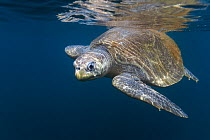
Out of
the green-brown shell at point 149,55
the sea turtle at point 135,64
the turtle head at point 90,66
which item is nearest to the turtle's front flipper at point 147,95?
the sea turtle at point 135,64

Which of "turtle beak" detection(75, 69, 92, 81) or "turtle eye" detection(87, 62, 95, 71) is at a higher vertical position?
"turtle eye" detection(87, 62, 95, 71)

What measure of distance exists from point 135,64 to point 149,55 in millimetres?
792

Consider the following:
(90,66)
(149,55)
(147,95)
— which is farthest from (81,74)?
(149,55)

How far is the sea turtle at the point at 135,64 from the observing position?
11.0 feet

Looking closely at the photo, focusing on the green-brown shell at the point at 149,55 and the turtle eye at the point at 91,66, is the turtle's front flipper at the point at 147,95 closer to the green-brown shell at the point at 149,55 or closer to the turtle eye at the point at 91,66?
the turtle eye at the point at 91,66

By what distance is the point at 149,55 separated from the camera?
15.9 feet

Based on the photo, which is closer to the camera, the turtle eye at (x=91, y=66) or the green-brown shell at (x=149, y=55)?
the turtle eye at (x=91, y=66)

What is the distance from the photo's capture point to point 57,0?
6715 mm

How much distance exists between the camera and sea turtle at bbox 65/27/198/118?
132 inches

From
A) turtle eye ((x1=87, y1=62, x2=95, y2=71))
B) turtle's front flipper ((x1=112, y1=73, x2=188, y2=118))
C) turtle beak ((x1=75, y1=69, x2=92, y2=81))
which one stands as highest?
turtle eye ((x1=87, y1=62, x2=95, y2=71))

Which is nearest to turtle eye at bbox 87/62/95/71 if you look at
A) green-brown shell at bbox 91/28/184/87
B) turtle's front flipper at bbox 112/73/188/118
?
turtle's front flipper at bbox 112/73/188/118

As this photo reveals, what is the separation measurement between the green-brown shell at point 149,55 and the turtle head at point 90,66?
2.42ft

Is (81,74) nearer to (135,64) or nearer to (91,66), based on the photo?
(91,66)

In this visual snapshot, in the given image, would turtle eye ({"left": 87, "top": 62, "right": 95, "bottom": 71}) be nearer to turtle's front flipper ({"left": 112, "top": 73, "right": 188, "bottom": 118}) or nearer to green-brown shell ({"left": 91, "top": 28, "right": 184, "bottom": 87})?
turtle's front flipper ({"left": 112, "top": 73, "right": 188, "bottom": 118})
